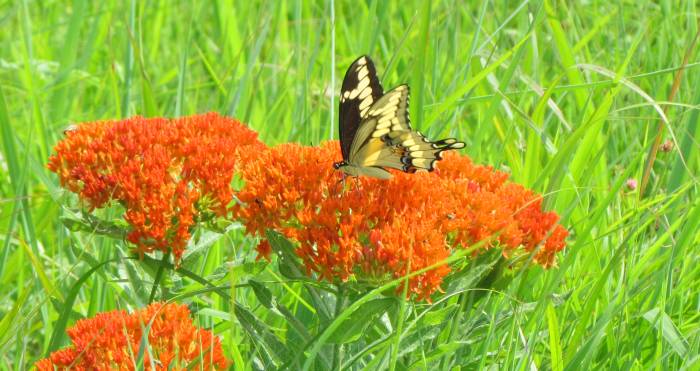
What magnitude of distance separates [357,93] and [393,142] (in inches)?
10.3

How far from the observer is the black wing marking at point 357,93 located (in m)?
3.46

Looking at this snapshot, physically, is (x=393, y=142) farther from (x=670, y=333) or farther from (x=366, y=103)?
(x=670, y=333)

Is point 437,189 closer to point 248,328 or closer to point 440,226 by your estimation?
point 440,226

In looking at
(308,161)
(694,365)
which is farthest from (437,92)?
(694,365)

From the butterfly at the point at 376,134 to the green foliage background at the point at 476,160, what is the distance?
252 mm

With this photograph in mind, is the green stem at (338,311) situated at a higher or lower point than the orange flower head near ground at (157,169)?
lower

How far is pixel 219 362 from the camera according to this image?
108 inches

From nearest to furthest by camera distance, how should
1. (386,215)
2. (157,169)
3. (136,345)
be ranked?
(136,345) < (386,215) < (157,169)

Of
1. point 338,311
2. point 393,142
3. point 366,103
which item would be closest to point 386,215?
point 338,311

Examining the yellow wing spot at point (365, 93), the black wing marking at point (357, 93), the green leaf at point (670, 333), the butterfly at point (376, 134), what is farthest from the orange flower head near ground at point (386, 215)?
the green leaf at point (670, 333)

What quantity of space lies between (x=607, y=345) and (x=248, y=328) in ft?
3.93

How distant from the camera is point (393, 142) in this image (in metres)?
3.36

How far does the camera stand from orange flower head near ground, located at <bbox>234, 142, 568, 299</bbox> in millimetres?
2809

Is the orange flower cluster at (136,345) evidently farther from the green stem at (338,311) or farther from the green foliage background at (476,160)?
the green stem at (338,311)
